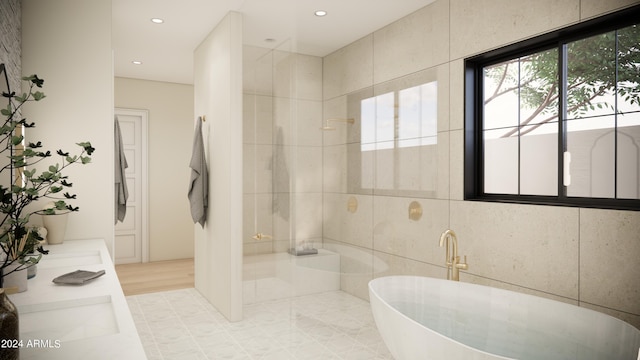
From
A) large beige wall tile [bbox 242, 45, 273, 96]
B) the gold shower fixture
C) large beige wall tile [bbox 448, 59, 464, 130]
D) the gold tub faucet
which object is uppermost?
large beige wall tile [bbox 242, 45, 273, 96]

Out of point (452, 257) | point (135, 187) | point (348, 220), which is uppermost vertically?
point (135, 187)

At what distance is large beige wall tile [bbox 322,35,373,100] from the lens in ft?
7.93

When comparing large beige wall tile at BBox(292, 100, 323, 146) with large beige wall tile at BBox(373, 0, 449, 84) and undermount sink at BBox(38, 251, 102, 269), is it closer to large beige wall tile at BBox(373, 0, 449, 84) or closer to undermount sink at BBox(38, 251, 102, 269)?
large beige wall tile at BBox(373, 0, 449, 84)

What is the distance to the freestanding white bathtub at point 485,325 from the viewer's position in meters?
1.76

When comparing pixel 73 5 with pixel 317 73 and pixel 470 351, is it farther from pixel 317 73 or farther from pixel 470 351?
pixel 470 351

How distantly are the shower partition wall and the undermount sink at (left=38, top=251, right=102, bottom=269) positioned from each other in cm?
112

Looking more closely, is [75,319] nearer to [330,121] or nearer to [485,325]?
[330,121]

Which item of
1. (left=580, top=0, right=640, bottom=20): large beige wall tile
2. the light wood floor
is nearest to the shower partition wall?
(left=580, top=0, right=640, bottom=20): large beige wall tile

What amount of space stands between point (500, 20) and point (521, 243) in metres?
1.38

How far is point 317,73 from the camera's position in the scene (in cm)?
249

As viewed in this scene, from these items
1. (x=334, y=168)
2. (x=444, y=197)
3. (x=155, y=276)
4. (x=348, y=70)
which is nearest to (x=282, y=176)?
(x=334, y=168)

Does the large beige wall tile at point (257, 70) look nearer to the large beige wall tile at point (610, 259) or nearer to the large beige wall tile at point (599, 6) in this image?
the large beige wall tile at point (599, 6)

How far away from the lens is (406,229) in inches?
92.0

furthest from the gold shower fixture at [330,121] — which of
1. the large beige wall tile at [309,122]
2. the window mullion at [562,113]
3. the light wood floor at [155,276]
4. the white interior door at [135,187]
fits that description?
the white interior door at [135,187]
